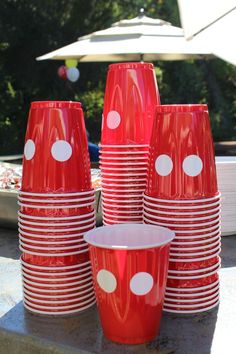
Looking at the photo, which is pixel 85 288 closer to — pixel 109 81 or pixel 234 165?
pixel 109 81

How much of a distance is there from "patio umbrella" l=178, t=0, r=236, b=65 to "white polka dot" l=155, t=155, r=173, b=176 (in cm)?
63

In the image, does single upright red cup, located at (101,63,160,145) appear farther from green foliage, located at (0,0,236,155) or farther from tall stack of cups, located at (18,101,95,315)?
green foliage, located at (0,0,236,155)

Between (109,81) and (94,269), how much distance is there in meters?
0.64

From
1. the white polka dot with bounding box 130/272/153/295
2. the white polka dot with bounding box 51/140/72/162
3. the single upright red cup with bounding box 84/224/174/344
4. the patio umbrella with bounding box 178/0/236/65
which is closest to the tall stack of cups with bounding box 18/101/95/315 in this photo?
the white polka dot with bounding box 51/140/72/162

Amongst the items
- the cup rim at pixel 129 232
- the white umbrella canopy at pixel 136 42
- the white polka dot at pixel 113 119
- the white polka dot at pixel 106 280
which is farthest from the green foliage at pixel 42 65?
the white polka dot at pixel 106 280

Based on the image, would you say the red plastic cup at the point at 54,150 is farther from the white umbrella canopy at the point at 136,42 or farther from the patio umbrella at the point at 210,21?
the white umbrella canopy at the point at 136,42

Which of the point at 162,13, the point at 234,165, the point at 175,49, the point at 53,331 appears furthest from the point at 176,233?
the point at 162,13

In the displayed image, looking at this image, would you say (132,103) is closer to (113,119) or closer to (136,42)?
(113,119)

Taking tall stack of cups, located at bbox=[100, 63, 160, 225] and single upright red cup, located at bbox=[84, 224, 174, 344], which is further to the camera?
tall stack of cups, located at bbox=[100, 63, 160, 225]

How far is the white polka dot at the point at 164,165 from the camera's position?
4.50 ft

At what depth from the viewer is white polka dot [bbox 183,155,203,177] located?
4.46 ft

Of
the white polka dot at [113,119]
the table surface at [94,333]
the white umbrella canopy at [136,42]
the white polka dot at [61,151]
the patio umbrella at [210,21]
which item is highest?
the white umbrella canopy at [136,42]

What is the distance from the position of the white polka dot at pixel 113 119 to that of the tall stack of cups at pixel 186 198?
0.61ft

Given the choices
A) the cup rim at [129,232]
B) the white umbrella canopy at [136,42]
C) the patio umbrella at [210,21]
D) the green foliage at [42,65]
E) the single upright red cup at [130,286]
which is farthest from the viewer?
the green foliage at [42,65]
